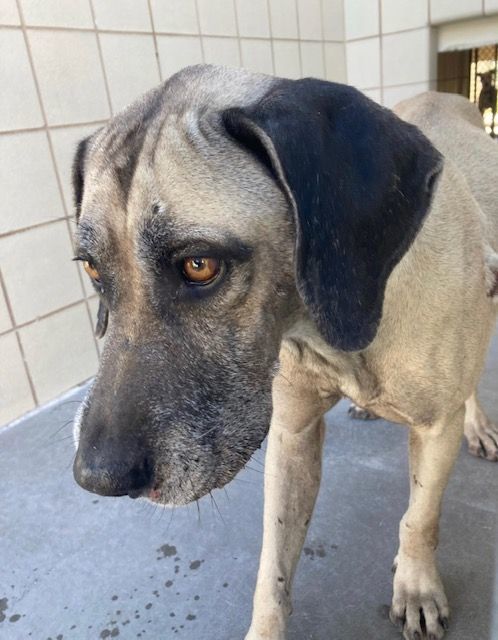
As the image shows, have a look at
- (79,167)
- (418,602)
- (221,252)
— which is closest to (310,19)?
(79,167)

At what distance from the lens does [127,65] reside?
2.55 meters

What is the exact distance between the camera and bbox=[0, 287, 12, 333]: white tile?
2.27 metres

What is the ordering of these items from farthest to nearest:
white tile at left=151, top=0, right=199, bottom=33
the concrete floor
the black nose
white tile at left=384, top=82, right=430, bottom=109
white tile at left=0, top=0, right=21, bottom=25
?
white tile at left=384, top=82, right=430, bottom=109, white tile at left=151, top=0, right=199, bottom=33, white tile at left=0, top=0, right=21, bottom=25, the concrete floor, the black nose

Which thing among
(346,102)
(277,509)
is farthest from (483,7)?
Result: (277,509)

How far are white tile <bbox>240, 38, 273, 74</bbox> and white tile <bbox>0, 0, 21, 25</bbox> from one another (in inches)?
47.3

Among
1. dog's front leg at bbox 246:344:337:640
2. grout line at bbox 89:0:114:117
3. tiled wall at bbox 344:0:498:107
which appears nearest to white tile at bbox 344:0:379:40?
tiled wall at bbox 344:0:498:107

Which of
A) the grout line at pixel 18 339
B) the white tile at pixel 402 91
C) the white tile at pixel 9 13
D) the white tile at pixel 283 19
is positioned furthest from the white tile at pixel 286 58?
the grout line at pixel 18 339

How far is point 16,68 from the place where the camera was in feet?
7.20

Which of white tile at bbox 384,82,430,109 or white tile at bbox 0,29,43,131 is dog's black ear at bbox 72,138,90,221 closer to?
white tile at bbox 0,29,43,131

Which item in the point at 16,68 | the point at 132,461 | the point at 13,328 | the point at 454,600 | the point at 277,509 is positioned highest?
the point at 16,68

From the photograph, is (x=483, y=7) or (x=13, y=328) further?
(x=483, y=7)

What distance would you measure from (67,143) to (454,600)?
2030mm

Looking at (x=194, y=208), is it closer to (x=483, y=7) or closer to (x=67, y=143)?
(x=67, y=143)

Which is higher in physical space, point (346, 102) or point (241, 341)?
point (346, 102)
